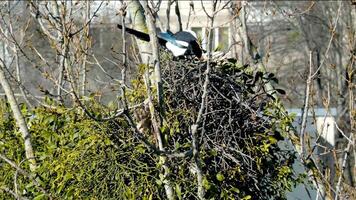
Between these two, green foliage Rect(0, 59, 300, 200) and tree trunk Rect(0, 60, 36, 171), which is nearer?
green foliage Rect(0, 59, 300, 200)

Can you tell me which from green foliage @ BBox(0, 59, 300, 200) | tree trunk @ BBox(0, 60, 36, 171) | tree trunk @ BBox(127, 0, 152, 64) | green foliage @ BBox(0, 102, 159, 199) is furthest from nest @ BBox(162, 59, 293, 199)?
tree trunk @ BBox(0, 60, 36, 171)

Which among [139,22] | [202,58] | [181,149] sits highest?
[139,22]

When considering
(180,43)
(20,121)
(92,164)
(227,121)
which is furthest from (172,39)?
(20,121)

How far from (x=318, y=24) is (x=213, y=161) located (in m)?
11.3

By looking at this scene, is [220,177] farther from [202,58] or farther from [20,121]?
[20,121]

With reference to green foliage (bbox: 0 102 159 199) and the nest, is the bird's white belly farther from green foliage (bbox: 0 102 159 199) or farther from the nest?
green foliage (bbox: 0 102 159 199)

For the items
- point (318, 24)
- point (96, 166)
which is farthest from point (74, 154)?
point (318, 24)

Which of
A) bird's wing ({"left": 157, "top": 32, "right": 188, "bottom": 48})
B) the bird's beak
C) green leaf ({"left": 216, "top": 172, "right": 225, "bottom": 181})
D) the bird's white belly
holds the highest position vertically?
bird's wing ({"left": 157, "top": 32, "right": 188, "bottom": 48})

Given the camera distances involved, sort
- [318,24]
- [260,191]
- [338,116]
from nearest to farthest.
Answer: [260,191]
[338,116]
[318,24]

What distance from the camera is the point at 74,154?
12.0 ft

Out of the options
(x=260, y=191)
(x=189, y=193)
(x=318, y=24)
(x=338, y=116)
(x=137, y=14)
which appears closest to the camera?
(x=189, y=193)

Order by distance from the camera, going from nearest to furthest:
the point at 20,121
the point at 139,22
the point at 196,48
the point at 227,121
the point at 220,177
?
1. the point at 220,177
2. the point at 227,121
3. the point at 196,48
4. the point at 20,121
5. the point at 139,22

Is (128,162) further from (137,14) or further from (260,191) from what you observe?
(137,14)

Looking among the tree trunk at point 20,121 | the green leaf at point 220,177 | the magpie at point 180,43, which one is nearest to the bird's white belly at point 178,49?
the magpie at point 180,43
